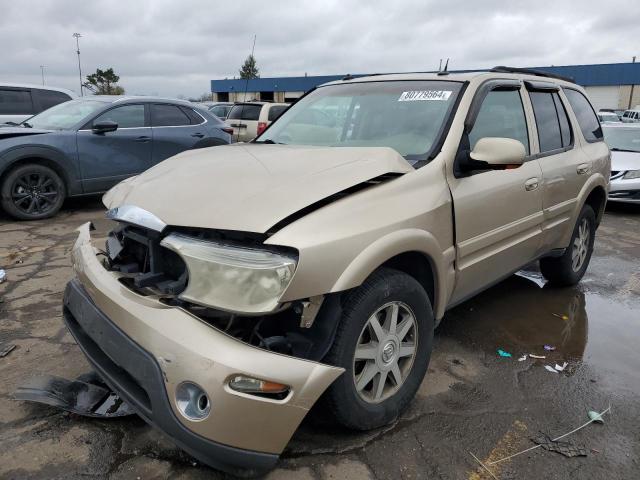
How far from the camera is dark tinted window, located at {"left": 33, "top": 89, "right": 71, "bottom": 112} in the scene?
9.34m

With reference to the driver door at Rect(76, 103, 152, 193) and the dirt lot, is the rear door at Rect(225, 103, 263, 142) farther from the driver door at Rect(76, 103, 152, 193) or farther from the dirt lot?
the dirt lot

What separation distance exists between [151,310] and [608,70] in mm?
53399

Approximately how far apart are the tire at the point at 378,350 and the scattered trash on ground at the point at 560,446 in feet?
2.16

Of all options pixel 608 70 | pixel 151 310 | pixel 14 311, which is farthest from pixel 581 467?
pixel 608 70

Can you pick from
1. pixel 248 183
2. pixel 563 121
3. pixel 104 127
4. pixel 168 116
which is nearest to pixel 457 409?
pixel 248 183

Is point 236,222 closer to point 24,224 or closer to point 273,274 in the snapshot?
point 273,274

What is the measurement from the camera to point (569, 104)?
14.4 ft

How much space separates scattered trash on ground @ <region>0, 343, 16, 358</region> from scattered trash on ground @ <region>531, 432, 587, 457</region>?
313 cm

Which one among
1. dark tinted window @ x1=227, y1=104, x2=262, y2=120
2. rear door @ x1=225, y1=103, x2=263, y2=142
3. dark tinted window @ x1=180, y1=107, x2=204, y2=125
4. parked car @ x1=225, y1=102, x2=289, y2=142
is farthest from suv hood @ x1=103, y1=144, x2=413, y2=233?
dark tinted window @ x1=227, y1=104, x2=262, y2=120

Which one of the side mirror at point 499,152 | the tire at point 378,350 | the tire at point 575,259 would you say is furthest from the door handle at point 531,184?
the tire at point 378,350

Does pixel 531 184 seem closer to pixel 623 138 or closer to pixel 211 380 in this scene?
pixel 211 380

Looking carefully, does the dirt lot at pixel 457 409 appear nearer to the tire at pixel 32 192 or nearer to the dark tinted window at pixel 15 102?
the tire at pixel 32 192

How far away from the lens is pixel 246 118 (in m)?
13.9

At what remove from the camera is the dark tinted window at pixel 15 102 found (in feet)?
29.8
